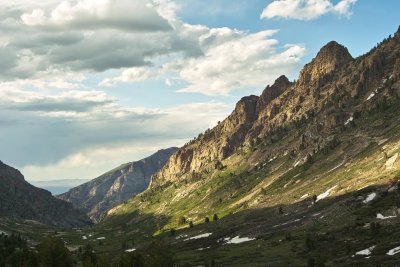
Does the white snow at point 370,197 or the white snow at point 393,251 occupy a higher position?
the white snow at point 370,197

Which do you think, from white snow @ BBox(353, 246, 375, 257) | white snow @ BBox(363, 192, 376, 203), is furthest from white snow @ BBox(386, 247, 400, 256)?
white snow @ BBox(363, 192, 376, 203)

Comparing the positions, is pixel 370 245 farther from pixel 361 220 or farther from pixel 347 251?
pixel 361 220

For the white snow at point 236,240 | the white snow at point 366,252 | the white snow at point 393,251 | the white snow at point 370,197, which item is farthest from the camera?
the white snow at point 236,240

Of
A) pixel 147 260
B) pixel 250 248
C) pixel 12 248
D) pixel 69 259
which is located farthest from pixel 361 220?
pixel 12 248

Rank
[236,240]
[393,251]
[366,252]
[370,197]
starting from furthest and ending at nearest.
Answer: [236,240], [370,197], [366,252], [393,251]

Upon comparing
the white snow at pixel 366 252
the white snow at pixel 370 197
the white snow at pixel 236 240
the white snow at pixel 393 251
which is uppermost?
the white snow at pixel 370 197

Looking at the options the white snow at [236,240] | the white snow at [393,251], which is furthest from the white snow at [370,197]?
the white snow at [393,251]

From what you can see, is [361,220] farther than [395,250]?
Yes

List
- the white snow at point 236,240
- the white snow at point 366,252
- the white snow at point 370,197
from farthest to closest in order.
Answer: the white snow at point 236,240 → the white snow at point 370,197 → the white snow at point 366,252

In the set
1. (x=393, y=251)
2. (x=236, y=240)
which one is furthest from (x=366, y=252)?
(x=236, y=240)

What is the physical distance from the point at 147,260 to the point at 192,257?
57049mm

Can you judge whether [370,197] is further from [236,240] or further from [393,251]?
[393,251]

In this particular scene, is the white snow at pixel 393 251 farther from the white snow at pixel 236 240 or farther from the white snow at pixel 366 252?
the white snow at pixel 236 240

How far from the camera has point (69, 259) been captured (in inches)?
5300
